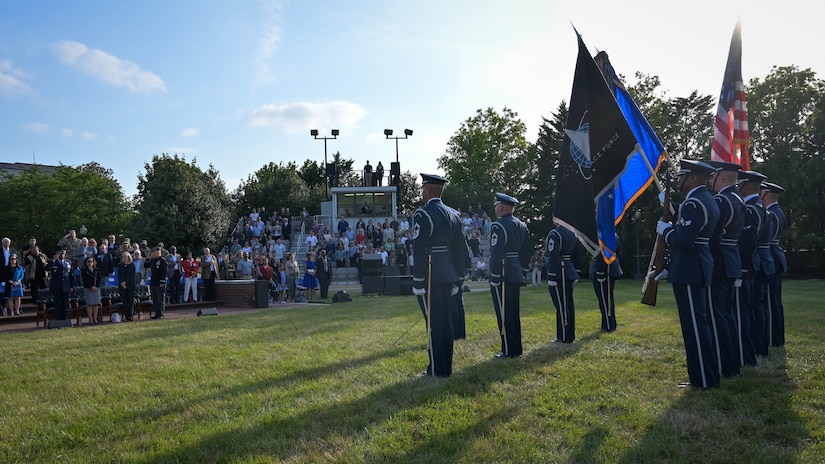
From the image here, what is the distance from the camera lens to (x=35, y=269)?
1778 centimetres

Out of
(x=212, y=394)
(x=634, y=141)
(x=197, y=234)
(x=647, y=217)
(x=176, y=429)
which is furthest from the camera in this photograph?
(x=197, y=234)

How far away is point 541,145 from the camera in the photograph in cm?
3916

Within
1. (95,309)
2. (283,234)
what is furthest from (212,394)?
(283,234)

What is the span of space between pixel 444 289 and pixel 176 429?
3250 millimetres

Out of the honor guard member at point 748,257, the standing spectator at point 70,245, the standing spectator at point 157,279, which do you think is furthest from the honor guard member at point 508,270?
the standing spectator at point 70,245

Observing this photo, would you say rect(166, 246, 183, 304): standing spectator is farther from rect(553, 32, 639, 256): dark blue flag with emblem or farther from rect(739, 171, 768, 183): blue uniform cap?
rect(739, 171, 768, 183): blue uniform cap

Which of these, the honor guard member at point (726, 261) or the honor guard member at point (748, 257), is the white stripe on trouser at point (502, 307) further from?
the honor guard member at point (748, 257)

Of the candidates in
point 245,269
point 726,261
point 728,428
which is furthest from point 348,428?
point 245,269

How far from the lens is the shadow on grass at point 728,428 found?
4309 mm

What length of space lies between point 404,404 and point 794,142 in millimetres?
40738

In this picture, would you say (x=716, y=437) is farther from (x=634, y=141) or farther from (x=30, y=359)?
(x=30, y=359)

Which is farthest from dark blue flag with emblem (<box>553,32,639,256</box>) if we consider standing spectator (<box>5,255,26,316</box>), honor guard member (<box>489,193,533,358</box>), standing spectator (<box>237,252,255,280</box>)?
standing spectator (<box>237,252,255,280</box>)

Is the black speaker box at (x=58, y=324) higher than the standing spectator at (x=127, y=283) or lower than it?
lower

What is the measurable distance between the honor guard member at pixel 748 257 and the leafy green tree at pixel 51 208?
47052mm
